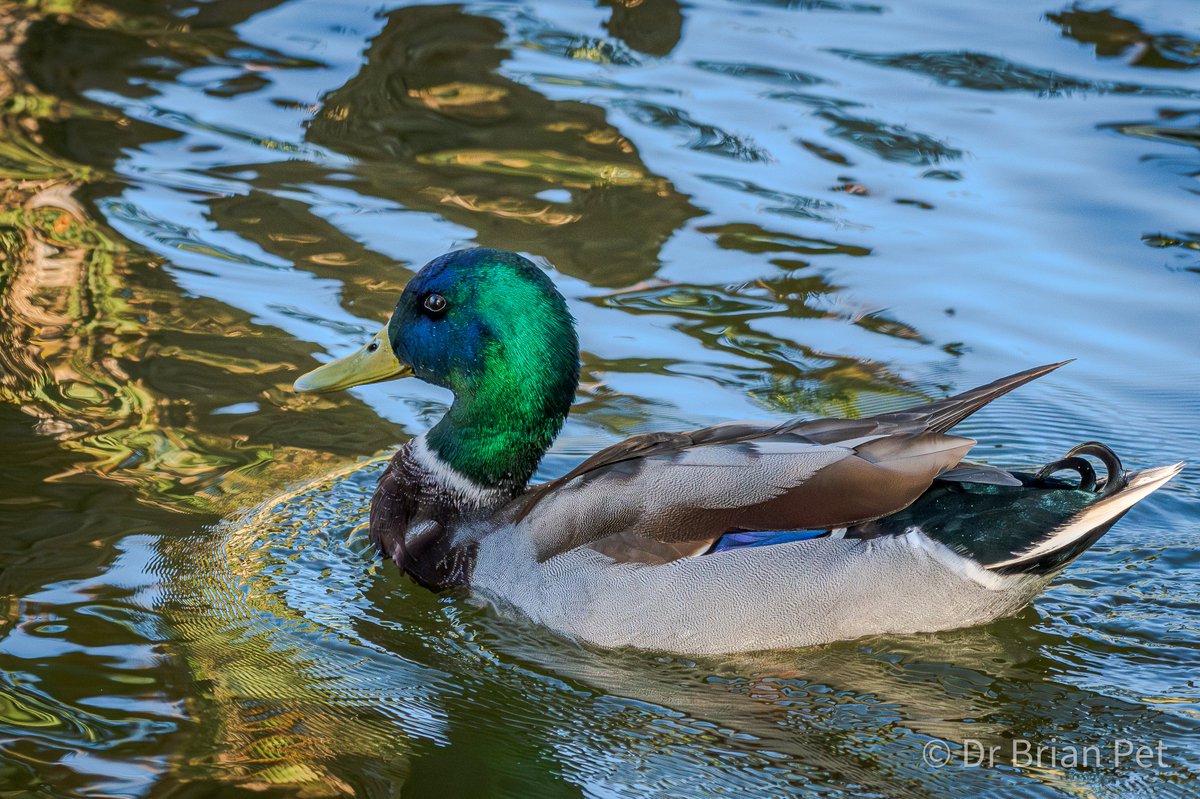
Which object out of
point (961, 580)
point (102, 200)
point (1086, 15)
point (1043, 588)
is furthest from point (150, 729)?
point (1086, 15)

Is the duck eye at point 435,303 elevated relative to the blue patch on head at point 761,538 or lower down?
elevated

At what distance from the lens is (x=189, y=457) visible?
6.09m

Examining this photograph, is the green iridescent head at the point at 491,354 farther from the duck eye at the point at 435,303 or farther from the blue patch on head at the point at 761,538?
the blue patch on head at the point at 761,538

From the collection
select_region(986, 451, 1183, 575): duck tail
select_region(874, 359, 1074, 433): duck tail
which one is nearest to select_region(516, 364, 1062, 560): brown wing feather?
select_region(874, 359, 1074, 433): duck tail

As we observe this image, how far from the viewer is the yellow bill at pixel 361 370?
570 cm

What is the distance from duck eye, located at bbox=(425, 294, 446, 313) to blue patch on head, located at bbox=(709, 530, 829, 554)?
4.50 ft

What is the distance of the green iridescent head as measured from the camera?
538cm

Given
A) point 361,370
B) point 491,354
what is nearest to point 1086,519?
point 491,354

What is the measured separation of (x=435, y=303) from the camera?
18.0ft

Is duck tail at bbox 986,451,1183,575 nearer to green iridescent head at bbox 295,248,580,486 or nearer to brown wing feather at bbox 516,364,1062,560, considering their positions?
brown wing feather at bbox 516,364,1062,560

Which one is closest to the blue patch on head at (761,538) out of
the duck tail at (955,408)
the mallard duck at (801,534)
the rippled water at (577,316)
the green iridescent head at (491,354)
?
the mallard duck at (801,534)

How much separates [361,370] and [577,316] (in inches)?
75.1

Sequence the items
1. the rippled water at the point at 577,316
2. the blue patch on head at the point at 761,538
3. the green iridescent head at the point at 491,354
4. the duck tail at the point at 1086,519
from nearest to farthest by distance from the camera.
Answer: the rippled water at the point at 577,316, the duck tail at the point at 1086,519, the blue patch on head at the point at 761,538, the green iridescent head at the point at 491,354

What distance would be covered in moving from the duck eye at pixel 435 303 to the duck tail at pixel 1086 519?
216 centimetres
